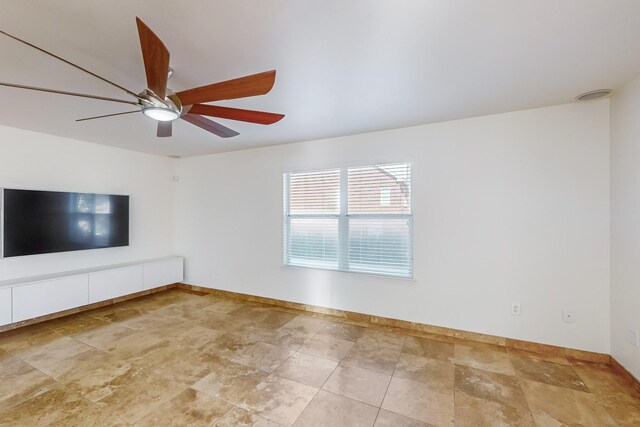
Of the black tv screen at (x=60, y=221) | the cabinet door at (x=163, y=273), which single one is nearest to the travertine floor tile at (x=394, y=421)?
the cabinet door at (x=163, y=273)

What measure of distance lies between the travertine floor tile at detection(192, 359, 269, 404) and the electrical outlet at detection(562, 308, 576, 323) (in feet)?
9.54

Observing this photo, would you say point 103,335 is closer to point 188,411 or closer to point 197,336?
point 197,336

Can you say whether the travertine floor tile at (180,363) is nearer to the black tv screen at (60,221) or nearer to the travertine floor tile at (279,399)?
the travertine floor tile at (279,399)

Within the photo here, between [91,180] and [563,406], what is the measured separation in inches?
234

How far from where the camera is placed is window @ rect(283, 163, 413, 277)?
130 inches

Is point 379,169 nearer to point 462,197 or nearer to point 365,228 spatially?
point 365,228

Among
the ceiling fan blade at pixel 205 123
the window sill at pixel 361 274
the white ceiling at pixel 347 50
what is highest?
the white ceiling at pixel 347 50

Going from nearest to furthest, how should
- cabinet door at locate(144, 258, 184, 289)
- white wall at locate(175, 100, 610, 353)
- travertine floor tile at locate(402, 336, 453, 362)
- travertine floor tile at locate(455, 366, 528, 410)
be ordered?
travertine floor tile at locate(455, 366, 528, 410) → white wall at locate(175, 100, 610, 353) → travertine floor tile at locate(402, 336, 453, 362) → cabinet door at locate(144, 258, 184, 289)

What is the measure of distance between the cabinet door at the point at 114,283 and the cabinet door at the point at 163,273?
13cm

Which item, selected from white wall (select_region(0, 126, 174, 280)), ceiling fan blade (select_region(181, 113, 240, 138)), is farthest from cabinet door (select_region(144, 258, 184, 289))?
ceiling fan blade (select_region(181, 113, 240, 138))


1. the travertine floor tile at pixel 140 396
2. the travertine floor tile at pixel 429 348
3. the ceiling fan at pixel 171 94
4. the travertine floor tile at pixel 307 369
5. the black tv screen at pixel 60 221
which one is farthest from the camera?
the black tv screen at pixel 60 221

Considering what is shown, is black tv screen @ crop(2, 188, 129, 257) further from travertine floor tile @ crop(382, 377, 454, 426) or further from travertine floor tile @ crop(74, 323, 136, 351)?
travertine floor tile @ crop(382, 377, 454, 426)

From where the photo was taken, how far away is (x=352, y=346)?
9.34 feet

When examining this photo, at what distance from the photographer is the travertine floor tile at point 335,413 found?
1.79 m
